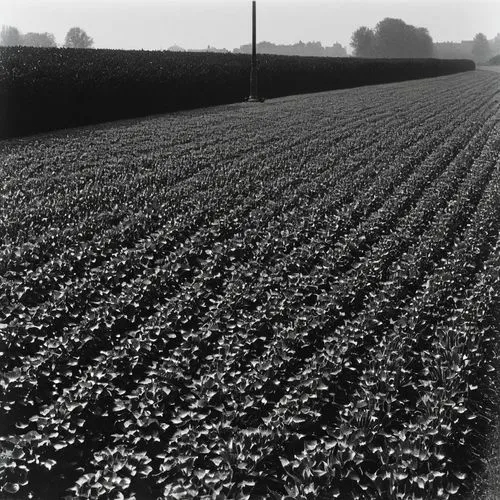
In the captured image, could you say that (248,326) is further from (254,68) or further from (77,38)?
(77,38)

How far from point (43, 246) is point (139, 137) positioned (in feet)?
28.8

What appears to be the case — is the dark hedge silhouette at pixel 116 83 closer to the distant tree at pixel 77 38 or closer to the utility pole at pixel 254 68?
the utility pole at pixel 254 68

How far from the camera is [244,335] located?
4711 mm

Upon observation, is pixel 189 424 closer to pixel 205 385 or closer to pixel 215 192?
pixel 205 385

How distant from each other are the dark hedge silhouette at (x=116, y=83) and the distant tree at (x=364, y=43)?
7274cm

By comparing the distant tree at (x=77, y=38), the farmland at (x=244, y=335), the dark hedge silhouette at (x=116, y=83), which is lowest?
the farmland at (x=244, y=335)

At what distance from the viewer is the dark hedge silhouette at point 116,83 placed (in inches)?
611

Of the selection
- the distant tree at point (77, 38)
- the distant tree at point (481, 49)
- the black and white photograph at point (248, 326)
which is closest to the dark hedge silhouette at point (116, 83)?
the black and white photograph at point (248, 326)

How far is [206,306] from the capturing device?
543 centimetres

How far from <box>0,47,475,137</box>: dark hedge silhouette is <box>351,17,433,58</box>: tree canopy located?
73109mm

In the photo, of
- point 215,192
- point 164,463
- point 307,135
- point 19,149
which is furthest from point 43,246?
point 307,135

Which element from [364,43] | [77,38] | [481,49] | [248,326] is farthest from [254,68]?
[481,49]

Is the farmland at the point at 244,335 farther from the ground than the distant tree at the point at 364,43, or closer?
closer

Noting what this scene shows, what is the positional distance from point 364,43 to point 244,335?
105 meters
